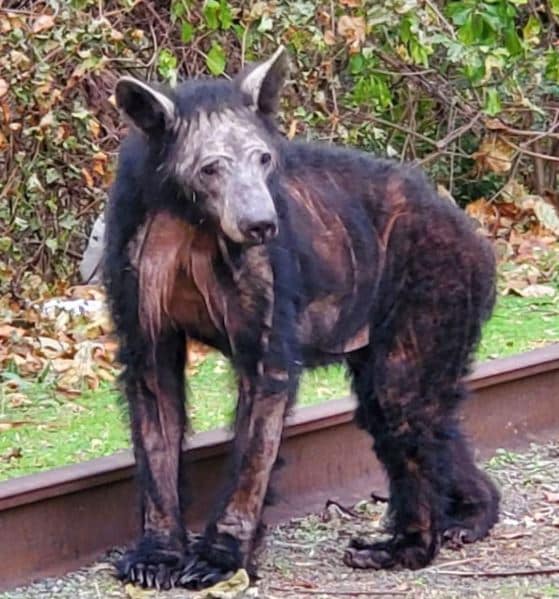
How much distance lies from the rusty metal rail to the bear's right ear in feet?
4.70

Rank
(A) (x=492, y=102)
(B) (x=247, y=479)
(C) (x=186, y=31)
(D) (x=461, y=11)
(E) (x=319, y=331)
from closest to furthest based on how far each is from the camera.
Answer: (B) (x=247, y=479)
(E) (x=319, y=331)
(D) (x=461, y=11)
(C) (x=186, y=31)
(A) (x=492, y=102)

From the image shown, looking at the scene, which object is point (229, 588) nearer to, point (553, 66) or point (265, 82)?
point (265, 82)

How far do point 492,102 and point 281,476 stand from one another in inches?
216

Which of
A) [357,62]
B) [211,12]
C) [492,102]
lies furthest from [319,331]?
[492,102]

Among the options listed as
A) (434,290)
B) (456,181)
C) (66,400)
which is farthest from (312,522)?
(456,181)

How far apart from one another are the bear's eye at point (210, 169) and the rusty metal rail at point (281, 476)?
54.9 inches

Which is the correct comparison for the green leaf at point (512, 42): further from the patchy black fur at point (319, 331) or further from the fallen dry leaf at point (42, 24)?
the patchy black fur at point (319, 331)

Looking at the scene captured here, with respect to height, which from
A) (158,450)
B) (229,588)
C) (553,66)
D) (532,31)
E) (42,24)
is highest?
(42,24)

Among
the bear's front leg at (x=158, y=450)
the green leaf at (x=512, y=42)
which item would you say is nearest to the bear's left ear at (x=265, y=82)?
the bear's front leg at (x=158, y=450)

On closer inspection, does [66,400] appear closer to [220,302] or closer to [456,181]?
[220,302]

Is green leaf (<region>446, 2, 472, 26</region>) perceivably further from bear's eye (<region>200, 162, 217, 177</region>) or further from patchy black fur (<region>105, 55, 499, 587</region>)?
bear's eye (<region>200, 162, 217, 177</region>)

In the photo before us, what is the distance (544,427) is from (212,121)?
3447 millimetres

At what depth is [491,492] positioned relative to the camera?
739 centimetres

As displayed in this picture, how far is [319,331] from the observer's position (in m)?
6.70
